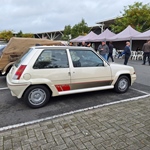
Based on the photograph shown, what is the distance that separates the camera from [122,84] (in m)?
5.26

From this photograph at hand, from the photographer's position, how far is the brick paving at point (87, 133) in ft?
8.63

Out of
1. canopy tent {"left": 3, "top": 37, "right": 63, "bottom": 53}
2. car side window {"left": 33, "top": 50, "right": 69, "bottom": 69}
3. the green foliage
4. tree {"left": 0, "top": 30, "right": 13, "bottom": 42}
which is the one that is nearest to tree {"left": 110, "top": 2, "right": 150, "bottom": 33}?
the green foliage

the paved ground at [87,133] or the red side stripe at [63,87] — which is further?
the red side stripe at [63,87]

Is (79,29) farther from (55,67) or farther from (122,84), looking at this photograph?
(55,67)

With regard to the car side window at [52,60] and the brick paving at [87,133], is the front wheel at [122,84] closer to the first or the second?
the brick paving at [87,133]

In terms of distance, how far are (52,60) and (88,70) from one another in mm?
1055

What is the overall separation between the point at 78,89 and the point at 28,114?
1.51 metres

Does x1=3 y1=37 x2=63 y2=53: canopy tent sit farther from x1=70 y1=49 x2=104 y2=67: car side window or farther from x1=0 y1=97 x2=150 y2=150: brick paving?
x1=0 y1=97 x2=150 y2=150: brick paving

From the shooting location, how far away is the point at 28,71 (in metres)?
3.87

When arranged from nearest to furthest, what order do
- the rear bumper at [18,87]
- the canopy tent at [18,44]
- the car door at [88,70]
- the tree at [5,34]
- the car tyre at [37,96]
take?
the rear bumper at [18,87]
the car tyre at [37,96]
the car door at [88,70]
the canopy tent at [18,44]
the tree at [5,34]

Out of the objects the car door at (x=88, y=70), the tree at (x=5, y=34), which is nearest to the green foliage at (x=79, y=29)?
the tree at (x=5, y=34)

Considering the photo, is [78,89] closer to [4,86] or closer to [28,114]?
[28,114]

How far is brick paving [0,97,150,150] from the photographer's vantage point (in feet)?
8.63

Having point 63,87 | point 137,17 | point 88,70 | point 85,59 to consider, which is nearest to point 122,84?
point 88,70
